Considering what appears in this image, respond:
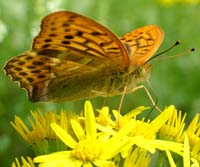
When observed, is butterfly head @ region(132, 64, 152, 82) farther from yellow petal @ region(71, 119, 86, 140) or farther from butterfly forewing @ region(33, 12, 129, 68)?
yellow petal @ region(71, 119, 86, 140)

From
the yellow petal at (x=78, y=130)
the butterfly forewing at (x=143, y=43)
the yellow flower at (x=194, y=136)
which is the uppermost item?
the butterfly forewing at (x=143, y=43)

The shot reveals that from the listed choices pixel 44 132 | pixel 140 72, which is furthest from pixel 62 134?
pixel 140 72

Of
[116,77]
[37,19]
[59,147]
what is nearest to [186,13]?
[37,19]

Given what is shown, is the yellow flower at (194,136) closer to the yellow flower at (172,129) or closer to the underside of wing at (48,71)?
the yellow flower at (172,129)

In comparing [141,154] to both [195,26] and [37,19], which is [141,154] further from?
[195,26]

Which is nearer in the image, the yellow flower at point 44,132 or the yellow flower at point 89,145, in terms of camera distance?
the yellow flower at point 89,145

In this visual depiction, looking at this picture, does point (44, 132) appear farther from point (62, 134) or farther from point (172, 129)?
point (172, 129)

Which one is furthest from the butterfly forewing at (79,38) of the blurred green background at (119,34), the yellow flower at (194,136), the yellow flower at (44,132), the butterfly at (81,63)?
the blurred green background at (119,34)

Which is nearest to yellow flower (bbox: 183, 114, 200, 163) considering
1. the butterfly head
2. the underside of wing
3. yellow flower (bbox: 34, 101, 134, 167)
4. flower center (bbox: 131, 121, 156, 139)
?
flower center (bbox: 131, 121, 156, 139)
